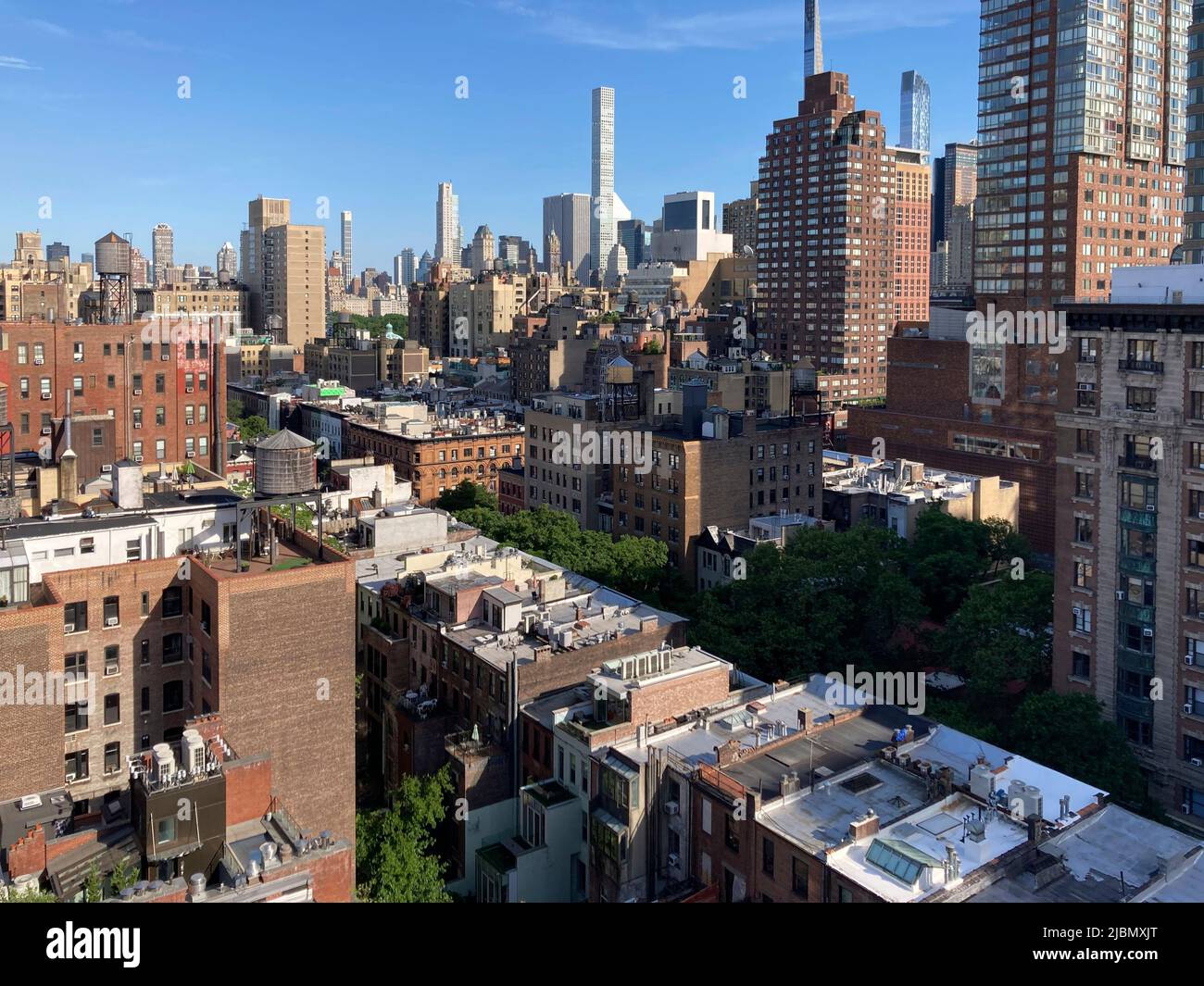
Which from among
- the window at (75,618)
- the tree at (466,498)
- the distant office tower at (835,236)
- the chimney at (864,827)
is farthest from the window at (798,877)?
the distant office tower at (835,236)

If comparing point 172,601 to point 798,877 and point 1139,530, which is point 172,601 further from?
point 1139,530

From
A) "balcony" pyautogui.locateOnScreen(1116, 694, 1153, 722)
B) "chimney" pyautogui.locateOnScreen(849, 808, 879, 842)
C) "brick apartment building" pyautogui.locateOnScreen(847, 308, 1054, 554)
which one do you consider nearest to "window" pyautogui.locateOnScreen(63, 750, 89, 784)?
"chimney" pyautogui.locateOnScreen(849, 808, 879, 842)

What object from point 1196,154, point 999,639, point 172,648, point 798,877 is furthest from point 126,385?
point 1196,154

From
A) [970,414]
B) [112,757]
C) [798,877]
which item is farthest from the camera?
[970,414]

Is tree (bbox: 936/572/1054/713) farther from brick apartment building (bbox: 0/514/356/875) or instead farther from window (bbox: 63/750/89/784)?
window (bbox: 63/750/89/784)
